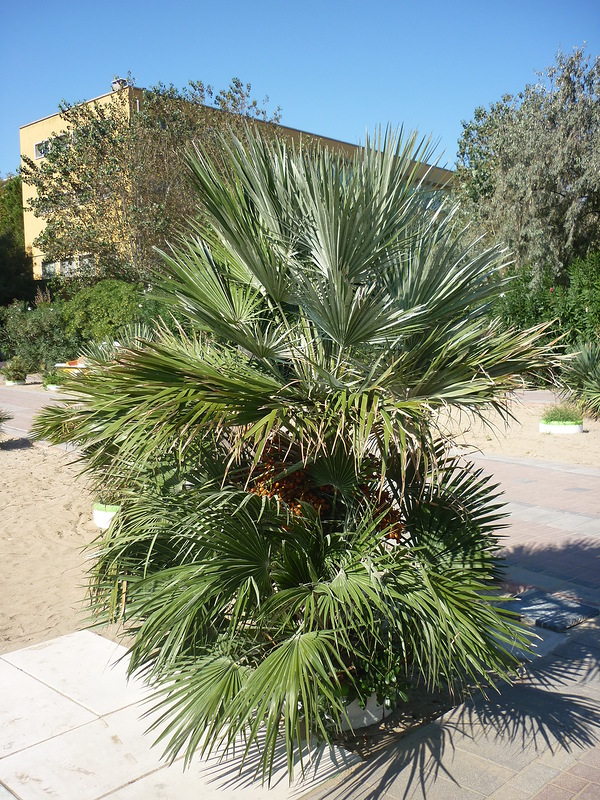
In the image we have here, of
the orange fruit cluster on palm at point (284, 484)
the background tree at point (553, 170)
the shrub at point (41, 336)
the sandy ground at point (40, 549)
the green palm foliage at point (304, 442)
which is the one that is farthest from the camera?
the shrub at point (41, 336)

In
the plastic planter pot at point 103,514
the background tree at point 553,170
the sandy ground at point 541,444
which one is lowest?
the plastic planter pot at point 103,514

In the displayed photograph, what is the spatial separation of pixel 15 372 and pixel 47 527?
60.3 feet

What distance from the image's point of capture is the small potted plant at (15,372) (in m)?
24.8

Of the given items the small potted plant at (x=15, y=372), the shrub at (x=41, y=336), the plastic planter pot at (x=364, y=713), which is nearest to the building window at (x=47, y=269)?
the shrub at (x=41, y=336)

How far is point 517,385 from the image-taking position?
3197mm

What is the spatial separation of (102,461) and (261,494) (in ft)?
3.80

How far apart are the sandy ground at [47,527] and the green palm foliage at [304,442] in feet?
1.64

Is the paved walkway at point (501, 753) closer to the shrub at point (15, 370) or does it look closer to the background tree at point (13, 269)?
the shrub at point (15, 370)

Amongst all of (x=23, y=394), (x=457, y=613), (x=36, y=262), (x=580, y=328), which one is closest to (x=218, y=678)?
(x=457, y=613)

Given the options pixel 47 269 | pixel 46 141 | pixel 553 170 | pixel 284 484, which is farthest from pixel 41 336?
pixel 284 484

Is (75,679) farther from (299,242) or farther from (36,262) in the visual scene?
(36,262)

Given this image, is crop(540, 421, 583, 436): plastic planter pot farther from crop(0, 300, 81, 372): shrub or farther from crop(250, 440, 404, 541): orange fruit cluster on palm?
crop(0, 300, 81, 372): shrub

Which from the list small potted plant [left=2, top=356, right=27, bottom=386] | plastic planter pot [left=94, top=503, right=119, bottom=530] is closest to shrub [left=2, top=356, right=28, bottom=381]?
small potted plant [left=2, top=356, right=27, bottom=386]

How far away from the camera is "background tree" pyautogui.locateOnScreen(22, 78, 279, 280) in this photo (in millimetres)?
23391
